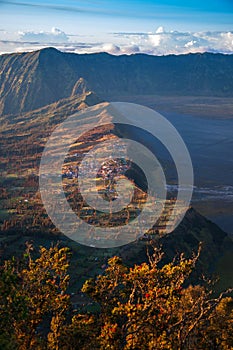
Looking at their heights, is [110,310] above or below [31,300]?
below

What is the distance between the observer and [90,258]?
6294cm

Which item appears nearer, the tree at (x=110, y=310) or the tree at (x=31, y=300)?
the tree at (x=31, y=300)

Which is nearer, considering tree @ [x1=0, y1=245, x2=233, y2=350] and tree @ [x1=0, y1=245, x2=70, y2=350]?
tree @ [x1=0, y1=245, x2=70, y2=350]

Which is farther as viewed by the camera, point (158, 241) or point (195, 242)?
point (195, 242)

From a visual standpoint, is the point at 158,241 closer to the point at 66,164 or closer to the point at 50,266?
the point at 50,266

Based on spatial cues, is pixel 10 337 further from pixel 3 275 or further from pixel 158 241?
pixel 158 241

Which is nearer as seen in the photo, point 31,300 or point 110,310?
point 31,300

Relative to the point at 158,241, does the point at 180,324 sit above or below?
above

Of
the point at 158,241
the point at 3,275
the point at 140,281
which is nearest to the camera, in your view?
the point at 3,275

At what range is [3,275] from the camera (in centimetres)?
1723

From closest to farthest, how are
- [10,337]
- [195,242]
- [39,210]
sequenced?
[10,337]
[195,242]
[39,210]

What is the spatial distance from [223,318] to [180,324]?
23.9 feet

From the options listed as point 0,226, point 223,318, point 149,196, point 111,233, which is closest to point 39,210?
point 0,226

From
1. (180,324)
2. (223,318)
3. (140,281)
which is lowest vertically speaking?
(223,318)
